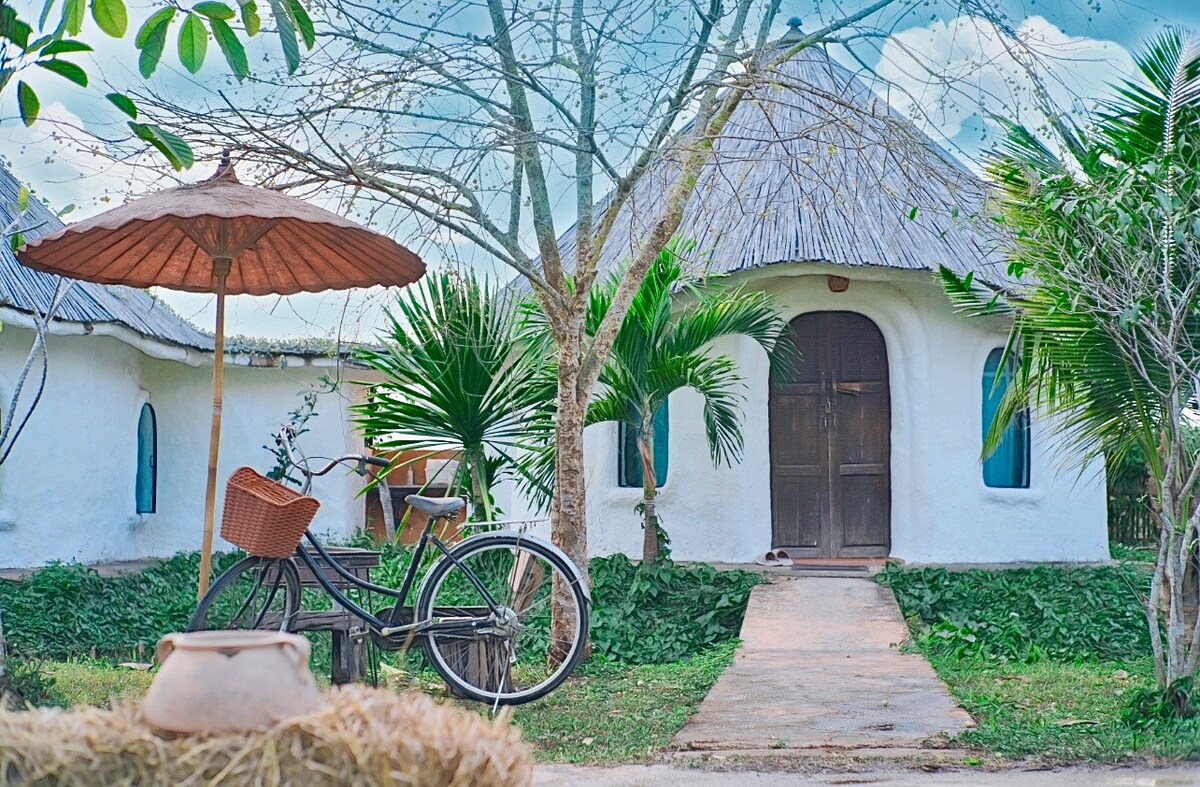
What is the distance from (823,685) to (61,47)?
428cm

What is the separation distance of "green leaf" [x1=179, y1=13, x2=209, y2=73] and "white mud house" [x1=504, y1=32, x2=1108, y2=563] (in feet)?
20.8

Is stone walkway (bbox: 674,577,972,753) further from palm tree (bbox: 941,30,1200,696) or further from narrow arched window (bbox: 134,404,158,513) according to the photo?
narrow arched window (bbox: 134,404,158,513)

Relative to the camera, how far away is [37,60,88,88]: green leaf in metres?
3.42

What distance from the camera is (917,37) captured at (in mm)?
6465

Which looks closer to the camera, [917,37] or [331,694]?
[331,694]

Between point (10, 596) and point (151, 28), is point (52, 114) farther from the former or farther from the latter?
point (10, 596)

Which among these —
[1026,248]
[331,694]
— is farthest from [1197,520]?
[331,694]

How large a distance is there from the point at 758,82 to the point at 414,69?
5.77ft

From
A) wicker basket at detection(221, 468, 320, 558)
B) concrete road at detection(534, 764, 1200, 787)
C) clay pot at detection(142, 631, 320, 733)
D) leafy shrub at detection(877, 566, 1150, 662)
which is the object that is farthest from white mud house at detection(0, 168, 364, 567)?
clay pot at detection(142, 631, 320, 733)

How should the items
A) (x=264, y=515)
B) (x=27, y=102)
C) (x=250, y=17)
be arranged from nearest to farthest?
1. (x=27, y=102)
2. (x=250, y=17)
3. (x=264, y=515)

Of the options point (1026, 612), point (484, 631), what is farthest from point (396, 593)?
point (1026, 612)

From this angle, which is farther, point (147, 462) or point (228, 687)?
point (147, 462)

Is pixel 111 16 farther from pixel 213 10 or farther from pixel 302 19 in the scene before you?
pixel 302 19

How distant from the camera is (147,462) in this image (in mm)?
12938
